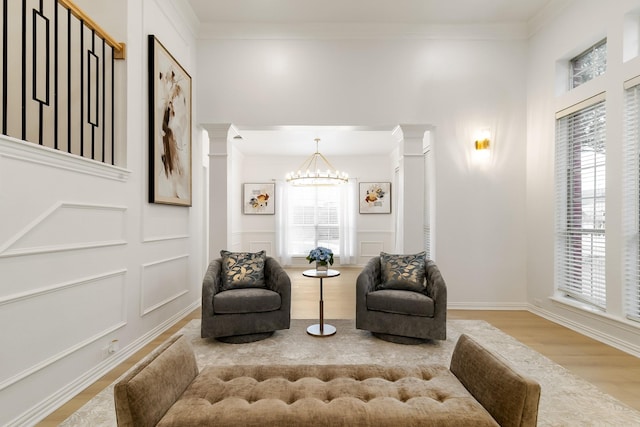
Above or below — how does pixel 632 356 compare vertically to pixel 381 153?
below

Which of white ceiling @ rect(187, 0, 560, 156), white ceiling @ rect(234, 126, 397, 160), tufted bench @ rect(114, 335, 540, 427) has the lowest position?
tufted bench @ rect(114, 335, 540, 427)

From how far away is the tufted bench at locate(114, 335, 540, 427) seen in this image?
1292 mm

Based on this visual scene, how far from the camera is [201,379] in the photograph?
1.63 m

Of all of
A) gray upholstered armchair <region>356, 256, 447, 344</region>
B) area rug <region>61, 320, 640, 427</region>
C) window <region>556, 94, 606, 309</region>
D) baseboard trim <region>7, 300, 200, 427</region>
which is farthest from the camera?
window <region>556, 94, 606, 309</region>

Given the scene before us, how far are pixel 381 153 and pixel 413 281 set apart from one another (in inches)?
221

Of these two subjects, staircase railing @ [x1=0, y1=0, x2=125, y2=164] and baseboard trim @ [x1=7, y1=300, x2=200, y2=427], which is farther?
staircase railing @ [x1=0, y1=0, x2=125, y2=164]

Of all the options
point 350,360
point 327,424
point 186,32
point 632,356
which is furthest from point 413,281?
point 186,32

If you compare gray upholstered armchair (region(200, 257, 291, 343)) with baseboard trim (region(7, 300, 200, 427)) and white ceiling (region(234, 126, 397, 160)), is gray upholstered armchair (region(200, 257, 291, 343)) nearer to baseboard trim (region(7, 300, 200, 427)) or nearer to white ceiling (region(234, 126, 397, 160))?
baseboard trim (region(7, 300, 200, 427))

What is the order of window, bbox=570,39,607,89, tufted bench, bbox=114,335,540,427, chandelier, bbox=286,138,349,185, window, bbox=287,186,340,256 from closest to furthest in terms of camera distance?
tufted bench, bbox=114,335,540,427
window, bbox=570,39,607,89
chandelier, bbox=286,138,349,185
window, bbox=287,186,340,256

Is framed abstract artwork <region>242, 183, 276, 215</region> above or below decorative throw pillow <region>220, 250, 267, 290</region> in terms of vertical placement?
above

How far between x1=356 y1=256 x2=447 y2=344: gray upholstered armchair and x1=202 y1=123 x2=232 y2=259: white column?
215 centimetres

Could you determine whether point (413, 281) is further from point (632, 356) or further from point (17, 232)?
point (17, 232)

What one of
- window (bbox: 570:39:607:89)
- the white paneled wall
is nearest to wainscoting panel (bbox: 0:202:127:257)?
the white paneled wall

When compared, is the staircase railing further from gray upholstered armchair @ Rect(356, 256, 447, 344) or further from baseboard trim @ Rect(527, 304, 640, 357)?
baseboard trim @ Rect(527, 304, 640, 357)
